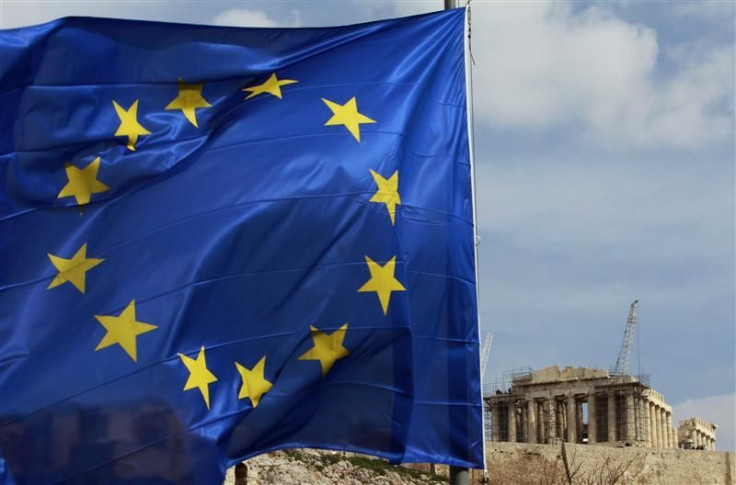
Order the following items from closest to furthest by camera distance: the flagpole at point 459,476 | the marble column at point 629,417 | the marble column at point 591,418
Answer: the flagpole at point 459,476 < the marble column at point 629,417 < the marble column at point 591,418

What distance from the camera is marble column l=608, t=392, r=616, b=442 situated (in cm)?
8981

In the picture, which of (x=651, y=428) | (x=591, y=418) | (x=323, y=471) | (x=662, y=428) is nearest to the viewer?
(x=323, y=471)

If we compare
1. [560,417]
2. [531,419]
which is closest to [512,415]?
[531,419]

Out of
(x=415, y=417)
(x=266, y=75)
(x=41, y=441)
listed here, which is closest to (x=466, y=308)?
(x=415, y=417)

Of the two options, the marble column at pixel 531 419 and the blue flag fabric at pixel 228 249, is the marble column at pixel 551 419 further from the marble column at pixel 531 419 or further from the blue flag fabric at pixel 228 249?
the blue flag fabric at pixel 228 249

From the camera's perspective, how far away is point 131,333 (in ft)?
32.6

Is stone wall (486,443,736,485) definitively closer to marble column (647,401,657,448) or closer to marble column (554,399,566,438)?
marble column (554,399,566,438)

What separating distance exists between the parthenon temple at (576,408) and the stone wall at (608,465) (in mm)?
24255

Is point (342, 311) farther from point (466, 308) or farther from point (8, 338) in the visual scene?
point (8, 338)

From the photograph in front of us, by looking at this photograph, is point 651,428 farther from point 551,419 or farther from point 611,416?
point 551,419

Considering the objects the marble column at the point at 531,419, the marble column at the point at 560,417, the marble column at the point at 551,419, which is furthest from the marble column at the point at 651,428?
the marble column at the point at 531,419

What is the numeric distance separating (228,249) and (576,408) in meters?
84.6

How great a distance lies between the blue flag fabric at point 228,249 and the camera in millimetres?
9836

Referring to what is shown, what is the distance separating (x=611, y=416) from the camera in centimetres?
9050
